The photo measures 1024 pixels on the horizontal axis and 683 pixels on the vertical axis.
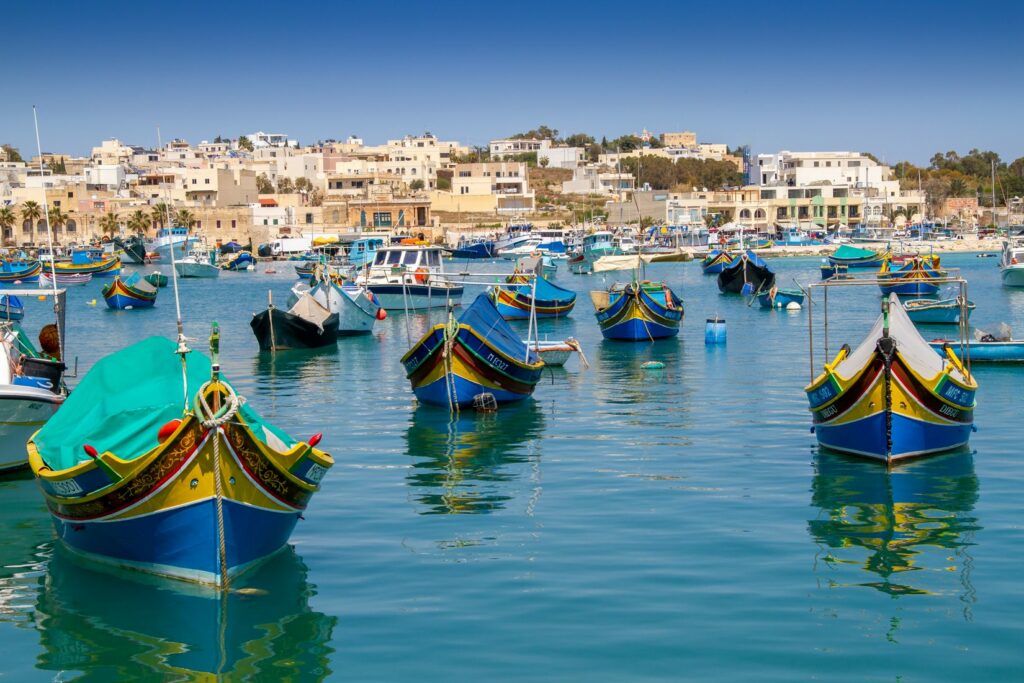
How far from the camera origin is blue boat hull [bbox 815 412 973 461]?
19891 millimetres

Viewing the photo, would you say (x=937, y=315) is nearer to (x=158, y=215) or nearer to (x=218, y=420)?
(x=218, y=420)

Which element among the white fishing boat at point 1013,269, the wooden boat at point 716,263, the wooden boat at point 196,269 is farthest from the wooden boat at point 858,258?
the wooden boat at point 196,269

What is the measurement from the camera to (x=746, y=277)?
6594 cm

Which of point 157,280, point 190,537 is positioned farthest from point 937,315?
point 157,280

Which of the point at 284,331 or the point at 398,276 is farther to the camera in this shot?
the point at 398,276

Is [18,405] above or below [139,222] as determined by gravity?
below

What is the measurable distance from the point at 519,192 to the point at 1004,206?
59179mm

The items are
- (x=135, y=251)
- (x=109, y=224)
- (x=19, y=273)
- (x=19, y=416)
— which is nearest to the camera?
(x=19, y=416)

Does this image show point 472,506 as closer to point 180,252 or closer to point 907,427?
point 907,427

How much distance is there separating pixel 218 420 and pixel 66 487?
7.98ft

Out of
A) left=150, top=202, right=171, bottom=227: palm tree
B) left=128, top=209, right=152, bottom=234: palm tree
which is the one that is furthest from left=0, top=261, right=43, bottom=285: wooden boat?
left=128, top=209, right=152, bottom=234: palm tree

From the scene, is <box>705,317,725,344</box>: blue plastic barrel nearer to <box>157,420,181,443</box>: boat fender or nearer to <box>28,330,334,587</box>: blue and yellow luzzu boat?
<box>28,330,334,587</box>: blue and yellow luzzu boat

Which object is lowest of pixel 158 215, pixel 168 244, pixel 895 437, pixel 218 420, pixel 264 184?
pixel 895 437

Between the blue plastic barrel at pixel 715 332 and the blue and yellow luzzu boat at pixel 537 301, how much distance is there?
11.0 m
